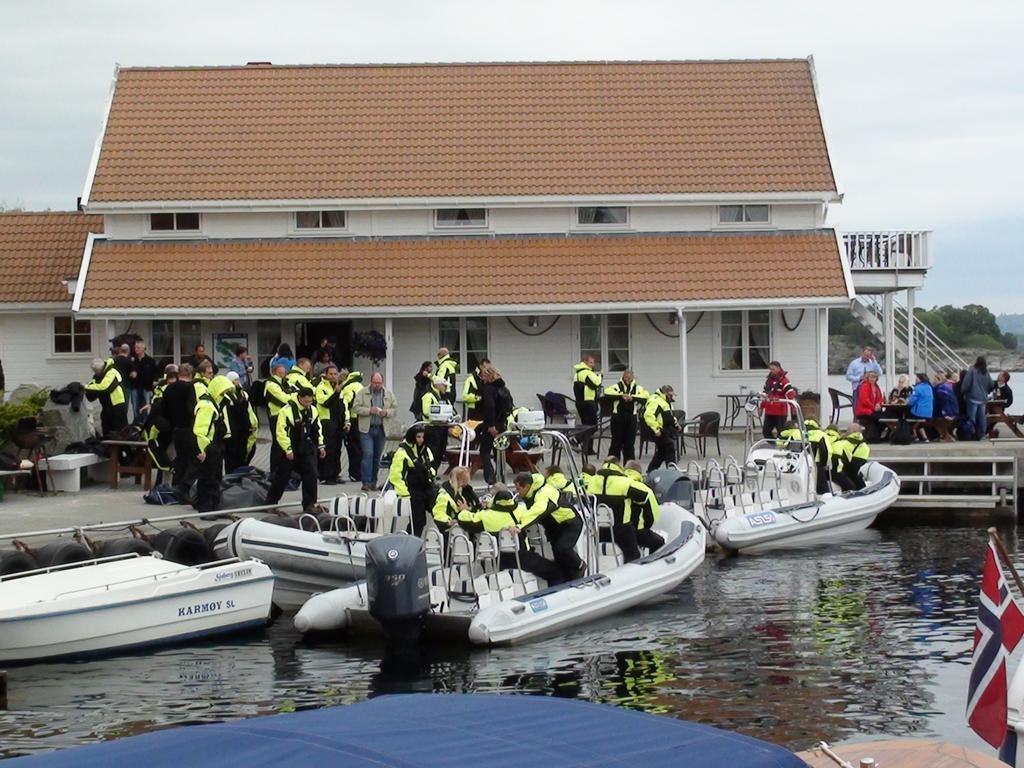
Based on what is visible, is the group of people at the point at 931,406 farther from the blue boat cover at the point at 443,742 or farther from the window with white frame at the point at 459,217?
the blue boat cover at the point at 443,742

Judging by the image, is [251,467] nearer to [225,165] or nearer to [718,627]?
[718,627]

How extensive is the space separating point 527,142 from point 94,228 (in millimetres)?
9358

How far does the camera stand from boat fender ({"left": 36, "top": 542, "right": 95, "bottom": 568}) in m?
17.7

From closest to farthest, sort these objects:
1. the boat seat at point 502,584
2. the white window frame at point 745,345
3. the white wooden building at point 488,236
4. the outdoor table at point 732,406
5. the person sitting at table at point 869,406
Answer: the boat seat at point 502,584 → the person sitting at table at point 869,406 → the white wooden building at point 488,236 → the outdoor table at point 732,406 → the white window frame at point 745,345

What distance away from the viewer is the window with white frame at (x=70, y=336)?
3178 centimetres

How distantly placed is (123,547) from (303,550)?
209 cm

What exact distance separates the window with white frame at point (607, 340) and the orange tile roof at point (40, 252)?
10.3 m

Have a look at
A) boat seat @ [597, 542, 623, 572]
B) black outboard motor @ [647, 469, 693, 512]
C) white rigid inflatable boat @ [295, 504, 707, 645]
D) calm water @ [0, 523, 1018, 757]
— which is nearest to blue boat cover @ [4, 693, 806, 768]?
calm water @ [0, 523, 1018, 757]

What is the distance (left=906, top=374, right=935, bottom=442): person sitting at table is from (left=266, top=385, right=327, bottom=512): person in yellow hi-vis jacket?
12.6 metres

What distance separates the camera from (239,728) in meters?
6.79

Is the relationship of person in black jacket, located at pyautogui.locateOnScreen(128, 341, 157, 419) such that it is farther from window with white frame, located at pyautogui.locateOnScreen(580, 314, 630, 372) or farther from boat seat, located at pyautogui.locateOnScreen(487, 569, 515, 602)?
boat seat, located at pyautogui.locateOnScreen(487, 569, 515, 602)

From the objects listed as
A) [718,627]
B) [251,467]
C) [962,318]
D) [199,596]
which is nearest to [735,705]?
[718,627]

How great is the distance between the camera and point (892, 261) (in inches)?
1300

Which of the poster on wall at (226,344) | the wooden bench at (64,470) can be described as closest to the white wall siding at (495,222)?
the poster on wall at (226,344)
